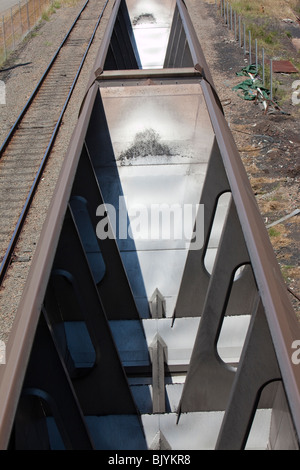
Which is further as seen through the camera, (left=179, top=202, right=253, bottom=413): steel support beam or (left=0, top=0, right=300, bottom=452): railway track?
(left=179, top=202, right=253, bottom=413): steel support beam

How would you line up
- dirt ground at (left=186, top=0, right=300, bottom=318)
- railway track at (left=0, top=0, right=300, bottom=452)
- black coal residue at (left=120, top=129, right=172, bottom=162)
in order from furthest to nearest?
dirt ground at (left=186, top=0, right=300, bottom=318) < black coal residue at (left=120, top=129, right=172, bottom=162) < railway track at (left=0, top=0, right=300, bottom=452)

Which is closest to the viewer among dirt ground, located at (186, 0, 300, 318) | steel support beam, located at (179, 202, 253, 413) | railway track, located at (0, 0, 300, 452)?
railway track, located at (0, 0, 300, 452)

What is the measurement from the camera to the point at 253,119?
1831 centimetres

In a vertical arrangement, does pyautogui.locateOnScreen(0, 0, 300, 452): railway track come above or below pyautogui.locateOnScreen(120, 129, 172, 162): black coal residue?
below

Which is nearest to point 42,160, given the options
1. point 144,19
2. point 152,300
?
point 144,19

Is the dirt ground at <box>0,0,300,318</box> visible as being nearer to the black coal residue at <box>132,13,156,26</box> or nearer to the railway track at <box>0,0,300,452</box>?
the railway track at <box>0,0,300,452</box>

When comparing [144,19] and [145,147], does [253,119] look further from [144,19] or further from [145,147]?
[145,147]

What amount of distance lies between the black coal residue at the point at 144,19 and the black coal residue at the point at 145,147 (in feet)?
35.0

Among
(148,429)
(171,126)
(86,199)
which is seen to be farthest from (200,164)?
(148,429)

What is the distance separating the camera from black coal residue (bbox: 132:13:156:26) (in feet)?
61.3

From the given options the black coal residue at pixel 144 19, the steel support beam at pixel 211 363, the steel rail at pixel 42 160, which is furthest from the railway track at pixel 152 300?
the black coal residue at pixel 144 19

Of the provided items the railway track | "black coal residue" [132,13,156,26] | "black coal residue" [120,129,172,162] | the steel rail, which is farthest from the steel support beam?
"black coal residue" [132,13,156,26]

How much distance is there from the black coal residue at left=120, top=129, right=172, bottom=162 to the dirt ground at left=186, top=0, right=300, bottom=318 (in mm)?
3516
